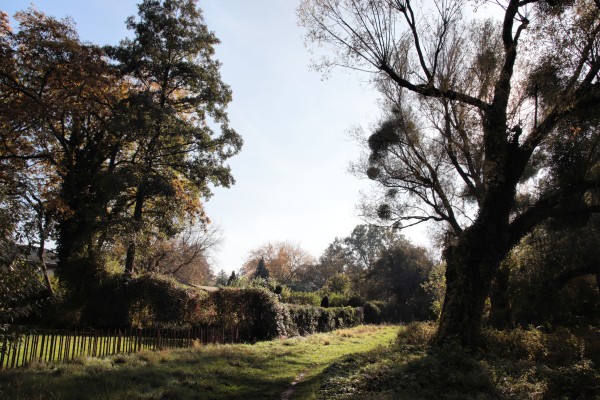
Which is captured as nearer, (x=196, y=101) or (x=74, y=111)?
(x=74, y=111)

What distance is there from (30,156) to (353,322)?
26512 mm

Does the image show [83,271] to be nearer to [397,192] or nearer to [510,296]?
[397,192]

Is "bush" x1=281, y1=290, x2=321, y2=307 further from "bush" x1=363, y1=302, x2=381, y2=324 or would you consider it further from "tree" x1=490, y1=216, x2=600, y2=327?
"tree" x1=490, y1=216, x2=600, y2=327

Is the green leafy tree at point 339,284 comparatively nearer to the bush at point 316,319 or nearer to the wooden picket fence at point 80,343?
the bush at point 316,319

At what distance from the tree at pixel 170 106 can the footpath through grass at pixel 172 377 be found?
11265 mm

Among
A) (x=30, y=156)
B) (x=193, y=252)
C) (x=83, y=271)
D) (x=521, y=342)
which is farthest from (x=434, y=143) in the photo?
(x=193, y=252)

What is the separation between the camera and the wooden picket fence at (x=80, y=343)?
9.20m

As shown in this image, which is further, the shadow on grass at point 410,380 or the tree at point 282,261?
the tree at point 282,261

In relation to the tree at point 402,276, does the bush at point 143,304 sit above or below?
below

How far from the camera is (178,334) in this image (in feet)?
50.3

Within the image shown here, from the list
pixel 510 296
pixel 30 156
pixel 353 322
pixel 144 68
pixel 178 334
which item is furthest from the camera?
A: pixel 353 322

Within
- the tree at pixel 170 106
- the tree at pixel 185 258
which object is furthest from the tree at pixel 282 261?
the tree at pixel 170 106

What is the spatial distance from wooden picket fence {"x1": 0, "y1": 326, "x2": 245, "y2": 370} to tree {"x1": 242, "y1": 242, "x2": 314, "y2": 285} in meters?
58.5

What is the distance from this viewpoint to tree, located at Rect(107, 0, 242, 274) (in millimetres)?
22719
